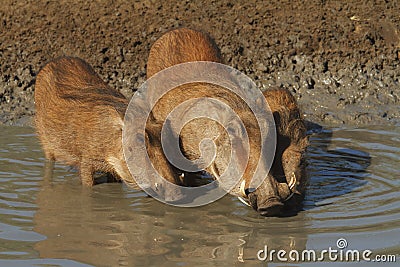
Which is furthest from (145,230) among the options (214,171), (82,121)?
(82,121)

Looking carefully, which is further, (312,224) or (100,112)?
(100,112)

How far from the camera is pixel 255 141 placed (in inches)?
225

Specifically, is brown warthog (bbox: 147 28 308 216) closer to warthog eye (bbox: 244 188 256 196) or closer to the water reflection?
warthog eye (bbox: 244 188 256 196)

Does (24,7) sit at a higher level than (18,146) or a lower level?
higher

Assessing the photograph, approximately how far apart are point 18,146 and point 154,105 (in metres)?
1.74

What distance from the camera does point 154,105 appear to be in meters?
6.54

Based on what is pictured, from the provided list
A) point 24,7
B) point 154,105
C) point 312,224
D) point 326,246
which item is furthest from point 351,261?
point 24,7

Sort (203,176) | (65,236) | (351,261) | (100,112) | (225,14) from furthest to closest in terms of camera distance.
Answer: (225,14) < (203,176) < (100,112) < (65,236) < (351,261)

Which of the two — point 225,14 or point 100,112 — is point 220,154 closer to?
point 100,112

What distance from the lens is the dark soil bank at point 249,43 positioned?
8750 mm

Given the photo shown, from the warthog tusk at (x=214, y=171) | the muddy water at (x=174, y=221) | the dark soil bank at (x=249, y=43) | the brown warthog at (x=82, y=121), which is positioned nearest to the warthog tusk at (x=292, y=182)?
the muddy water at (x=174, y=221)

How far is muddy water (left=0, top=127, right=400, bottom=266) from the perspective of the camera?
203 inches

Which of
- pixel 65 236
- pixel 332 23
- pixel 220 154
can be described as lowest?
pixel 65 236

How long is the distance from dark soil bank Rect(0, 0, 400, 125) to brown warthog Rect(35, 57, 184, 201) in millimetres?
1398
